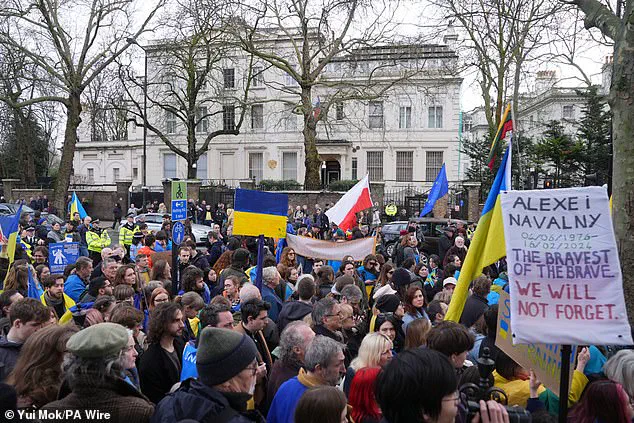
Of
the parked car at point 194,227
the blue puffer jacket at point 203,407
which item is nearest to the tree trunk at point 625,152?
the blue puffer jacket at point 203,407

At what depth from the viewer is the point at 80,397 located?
9.36 feet

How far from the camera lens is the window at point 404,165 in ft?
137

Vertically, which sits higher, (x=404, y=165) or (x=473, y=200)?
(x=404, y=165)

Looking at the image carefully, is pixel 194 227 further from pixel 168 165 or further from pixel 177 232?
pixel 168 165

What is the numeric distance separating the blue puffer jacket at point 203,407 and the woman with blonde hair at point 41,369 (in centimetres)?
79

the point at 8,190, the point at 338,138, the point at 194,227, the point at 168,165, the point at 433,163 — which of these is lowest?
the point at 194,227

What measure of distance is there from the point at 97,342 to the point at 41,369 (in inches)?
28.7

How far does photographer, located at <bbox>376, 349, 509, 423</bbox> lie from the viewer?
8.34 feet

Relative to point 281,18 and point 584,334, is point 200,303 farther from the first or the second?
point 281,18

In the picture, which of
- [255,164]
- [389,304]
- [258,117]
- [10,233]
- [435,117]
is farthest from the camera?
[255,164]

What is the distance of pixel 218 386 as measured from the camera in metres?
2.96

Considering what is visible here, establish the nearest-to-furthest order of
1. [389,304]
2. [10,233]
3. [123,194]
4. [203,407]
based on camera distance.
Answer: [203,407], [389,304], [10,233], [123,194]

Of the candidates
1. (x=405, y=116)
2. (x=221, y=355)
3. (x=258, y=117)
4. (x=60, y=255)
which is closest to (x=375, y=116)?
(x=405, y=116)

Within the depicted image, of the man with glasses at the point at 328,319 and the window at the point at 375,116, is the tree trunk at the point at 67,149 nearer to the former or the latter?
the window at the point at 375,116
